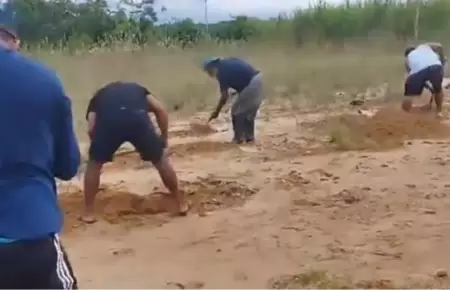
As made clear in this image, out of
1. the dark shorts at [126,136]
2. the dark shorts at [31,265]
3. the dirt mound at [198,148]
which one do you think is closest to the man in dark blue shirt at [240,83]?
the dirt mound at [198,148]

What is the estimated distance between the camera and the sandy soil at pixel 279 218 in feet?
17.0

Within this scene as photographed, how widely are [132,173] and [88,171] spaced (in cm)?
216

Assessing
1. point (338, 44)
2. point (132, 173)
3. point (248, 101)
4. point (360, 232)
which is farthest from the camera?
point (338, 44)

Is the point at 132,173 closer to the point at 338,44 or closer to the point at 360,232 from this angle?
the point at 360,232

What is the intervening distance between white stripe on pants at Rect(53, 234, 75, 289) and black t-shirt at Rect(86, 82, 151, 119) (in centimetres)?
363

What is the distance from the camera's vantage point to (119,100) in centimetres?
636

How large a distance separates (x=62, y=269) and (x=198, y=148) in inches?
293

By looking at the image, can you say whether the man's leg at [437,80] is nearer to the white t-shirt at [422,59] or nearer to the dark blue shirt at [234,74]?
the white t-shirt at [422,59]

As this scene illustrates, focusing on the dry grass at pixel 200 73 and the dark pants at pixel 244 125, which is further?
the dry grass at pixel 200 73

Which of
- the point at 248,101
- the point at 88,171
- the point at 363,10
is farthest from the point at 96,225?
the point at 363,10

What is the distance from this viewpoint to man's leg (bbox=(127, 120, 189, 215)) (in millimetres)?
6395

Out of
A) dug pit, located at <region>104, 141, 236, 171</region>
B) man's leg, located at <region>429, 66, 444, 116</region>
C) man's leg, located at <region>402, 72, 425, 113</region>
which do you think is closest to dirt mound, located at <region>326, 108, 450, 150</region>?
man's leg, located at <region>402, 72, 425, 113</region>

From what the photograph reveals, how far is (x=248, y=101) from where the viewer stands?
32.8 ft

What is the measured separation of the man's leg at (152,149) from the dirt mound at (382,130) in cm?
348
